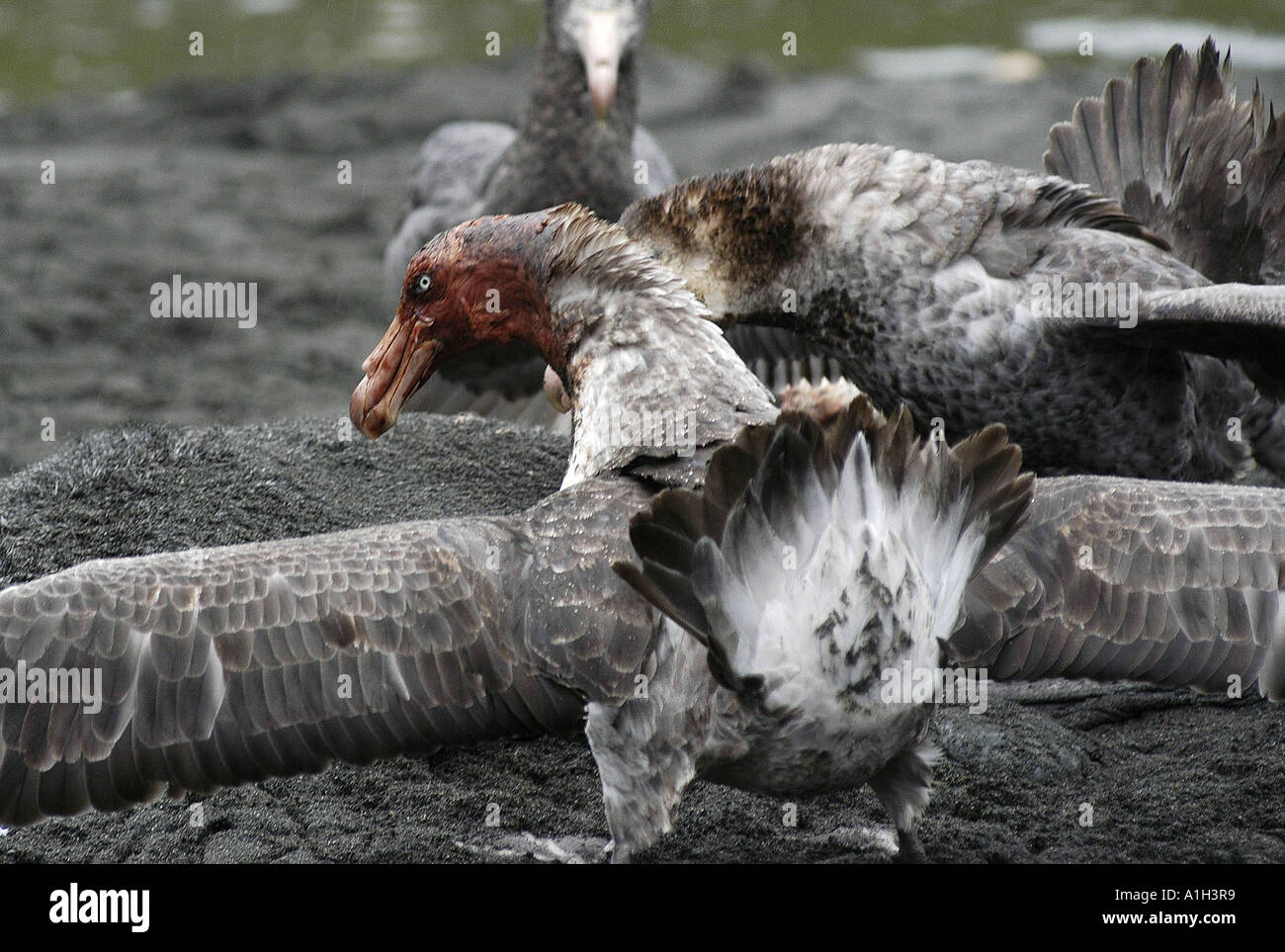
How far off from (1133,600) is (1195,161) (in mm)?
2216

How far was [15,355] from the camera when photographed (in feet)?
25.5

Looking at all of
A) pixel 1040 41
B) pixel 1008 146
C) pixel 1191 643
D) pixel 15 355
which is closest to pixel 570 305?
pixel 1191 643

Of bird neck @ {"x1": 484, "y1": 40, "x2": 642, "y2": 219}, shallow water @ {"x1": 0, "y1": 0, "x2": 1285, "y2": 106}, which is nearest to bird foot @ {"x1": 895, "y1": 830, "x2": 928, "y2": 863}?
bird neck @ {"x1": 484, "y1": 40, "x2": 642, "y2": 219}

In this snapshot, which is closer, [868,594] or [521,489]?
[868,594]

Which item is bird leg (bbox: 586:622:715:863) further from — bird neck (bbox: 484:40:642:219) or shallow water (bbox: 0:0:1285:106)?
shallow water (bbox: 0:0:1285:106)

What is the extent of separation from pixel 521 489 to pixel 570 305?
4.23 feet

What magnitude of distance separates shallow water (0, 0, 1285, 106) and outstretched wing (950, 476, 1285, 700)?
31.3 ft

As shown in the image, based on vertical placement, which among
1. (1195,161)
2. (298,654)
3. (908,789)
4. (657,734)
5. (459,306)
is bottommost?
(908,789)

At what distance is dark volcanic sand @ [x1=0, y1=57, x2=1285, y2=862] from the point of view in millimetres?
3834

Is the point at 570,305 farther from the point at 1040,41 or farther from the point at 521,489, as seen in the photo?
the point at 1040,41

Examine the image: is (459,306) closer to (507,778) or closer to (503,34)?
(507,778)

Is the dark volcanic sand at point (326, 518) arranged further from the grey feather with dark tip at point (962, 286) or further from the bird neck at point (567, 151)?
the bird neck at point (567, 151)

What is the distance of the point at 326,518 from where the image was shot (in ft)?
15.8

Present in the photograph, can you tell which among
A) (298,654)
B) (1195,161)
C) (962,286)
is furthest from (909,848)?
(1195,161)
